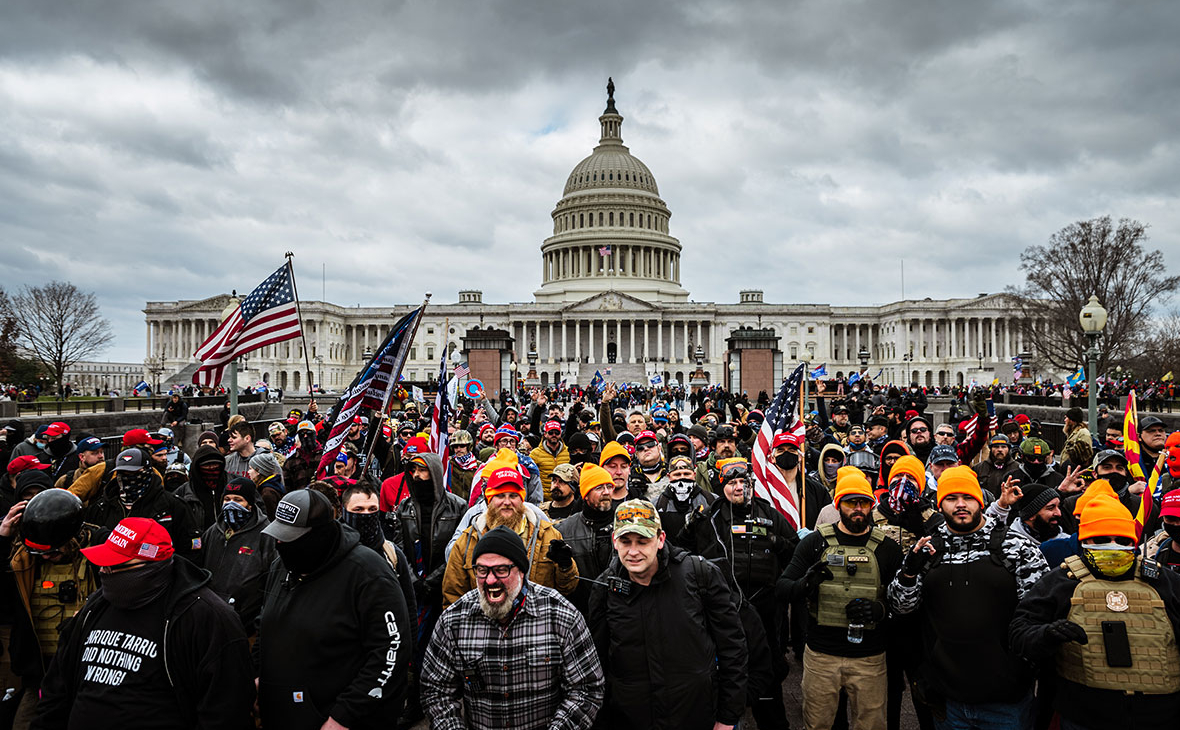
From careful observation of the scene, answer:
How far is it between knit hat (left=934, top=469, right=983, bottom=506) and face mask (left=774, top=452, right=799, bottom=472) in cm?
360

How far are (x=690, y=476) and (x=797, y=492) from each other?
2.92m

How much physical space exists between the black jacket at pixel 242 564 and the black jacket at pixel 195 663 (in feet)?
4.21

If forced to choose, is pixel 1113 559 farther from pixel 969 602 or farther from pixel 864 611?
pixel 864 611

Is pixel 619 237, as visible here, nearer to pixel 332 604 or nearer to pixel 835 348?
pixel 835 348

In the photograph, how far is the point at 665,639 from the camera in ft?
13.1

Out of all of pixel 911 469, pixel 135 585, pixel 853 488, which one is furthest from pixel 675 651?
pixel 911 469

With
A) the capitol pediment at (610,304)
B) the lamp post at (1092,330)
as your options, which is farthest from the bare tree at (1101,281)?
the capitol pediment at (610,304)

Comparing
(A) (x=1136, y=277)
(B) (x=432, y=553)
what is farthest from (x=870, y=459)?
(A) (x=1136, y=277)

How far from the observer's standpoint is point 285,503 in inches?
152

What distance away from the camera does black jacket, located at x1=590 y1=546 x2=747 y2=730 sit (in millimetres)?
3963

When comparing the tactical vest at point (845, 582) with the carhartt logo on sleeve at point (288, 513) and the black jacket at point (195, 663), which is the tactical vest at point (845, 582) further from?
the black jacket at point (195, 663)

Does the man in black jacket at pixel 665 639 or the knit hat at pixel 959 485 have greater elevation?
the knit hat at pixel 959 485

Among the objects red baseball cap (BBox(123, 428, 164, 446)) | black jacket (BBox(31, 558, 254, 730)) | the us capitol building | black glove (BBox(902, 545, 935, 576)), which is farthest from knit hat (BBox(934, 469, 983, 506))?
the us capitol building

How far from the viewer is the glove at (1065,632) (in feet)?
12.5
